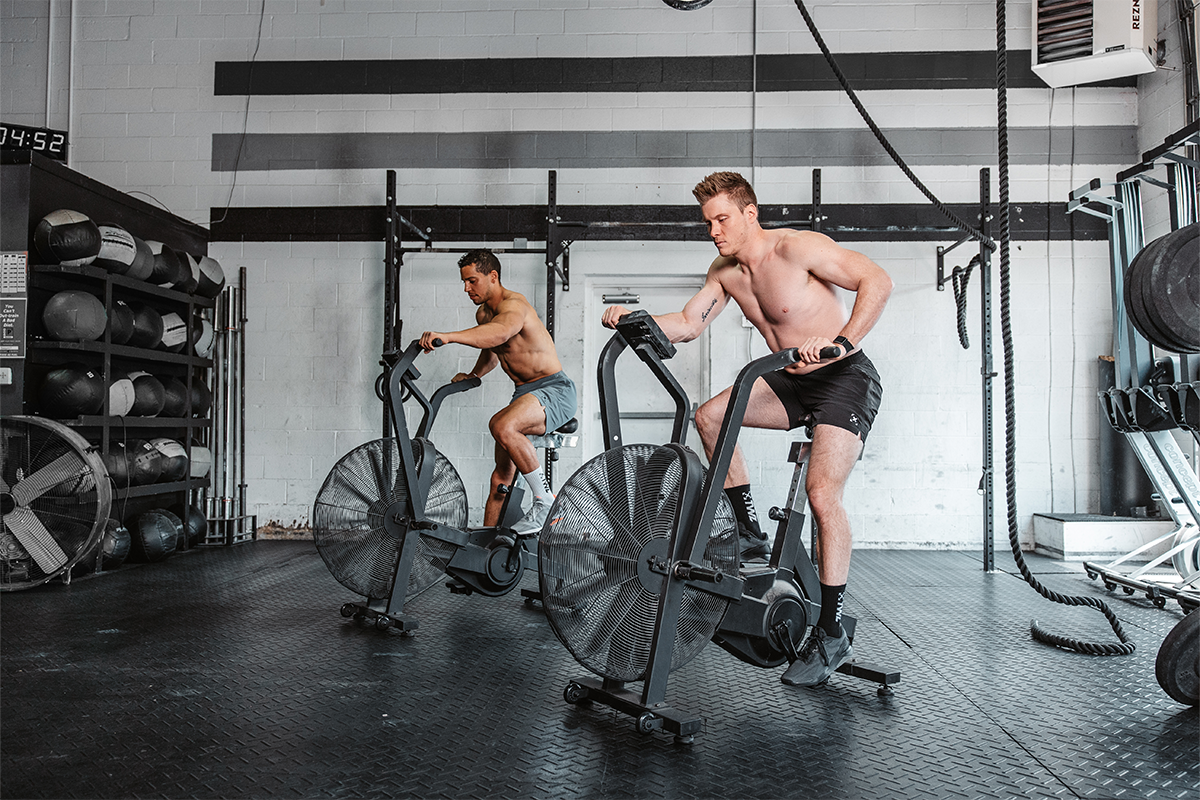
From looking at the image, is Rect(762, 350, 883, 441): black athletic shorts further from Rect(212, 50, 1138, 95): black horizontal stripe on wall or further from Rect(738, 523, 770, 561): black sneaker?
Rect(212, 50, 1138, 95): black horizontal stripe on wall

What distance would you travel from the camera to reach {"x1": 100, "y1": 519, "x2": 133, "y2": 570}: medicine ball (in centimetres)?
443

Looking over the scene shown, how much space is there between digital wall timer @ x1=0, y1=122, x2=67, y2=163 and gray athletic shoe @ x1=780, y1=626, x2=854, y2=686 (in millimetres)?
6023

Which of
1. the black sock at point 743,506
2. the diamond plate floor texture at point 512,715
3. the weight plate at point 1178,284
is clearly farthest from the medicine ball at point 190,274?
the weight plate at point 1178,284

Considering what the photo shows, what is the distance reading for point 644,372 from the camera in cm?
575

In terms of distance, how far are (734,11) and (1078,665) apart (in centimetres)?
482

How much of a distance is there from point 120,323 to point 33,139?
2325 mm

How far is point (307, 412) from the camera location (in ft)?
19.2

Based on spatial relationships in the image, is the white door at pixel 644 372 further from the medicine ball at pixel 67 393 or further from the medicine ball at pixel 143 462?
the medicine ball at pixel 67 393

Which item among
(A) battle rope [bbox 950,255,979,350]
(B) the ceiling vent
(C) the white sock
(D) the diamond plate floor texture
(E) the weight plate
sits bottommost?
(D) the diamond plate floor texture

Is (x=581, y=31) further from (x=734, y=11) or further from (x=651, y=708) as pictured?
(x=651, y=708)

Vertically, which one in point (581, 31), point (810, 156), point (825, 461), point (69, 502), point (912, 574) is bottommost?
point (912, 574)

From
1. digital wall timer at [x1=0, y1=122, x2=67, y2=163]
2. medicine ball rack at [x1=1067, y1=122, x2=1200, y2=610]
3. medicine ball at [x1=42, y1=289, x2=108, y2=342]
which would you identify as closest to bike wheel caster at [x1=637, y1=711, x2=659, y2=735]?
medicine ball rack at [x1=1067, y1=122, x2=1200, y2=610]

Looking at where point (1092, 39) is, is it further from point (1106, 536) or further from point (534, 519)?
point (534, 519)

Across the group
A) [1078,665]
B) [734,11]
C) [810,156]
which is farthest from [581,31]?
[1078,665]
